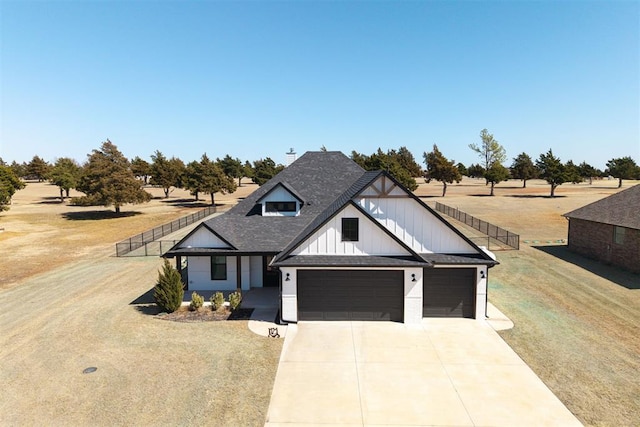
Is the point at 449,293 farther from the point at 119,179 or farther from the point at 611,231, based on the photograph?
the point at 119,179

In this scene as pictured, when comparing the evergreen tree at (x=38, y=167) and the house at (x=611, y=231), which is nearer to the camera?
the house at (x=611, y=231)

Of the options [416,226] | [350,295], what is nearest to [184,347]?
[350,295]

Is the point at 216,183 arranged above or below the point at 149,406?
above

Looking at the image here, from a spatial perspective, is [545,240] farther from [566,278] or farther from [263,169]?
[263,169]

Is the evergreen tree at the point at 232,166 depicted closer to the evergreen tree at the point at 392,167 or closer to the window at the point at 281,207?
the evergreen tree at the point at 392,167

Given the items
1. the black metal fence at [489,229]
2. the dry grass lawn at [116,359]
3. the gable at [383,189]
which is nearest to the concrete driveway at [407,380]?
the dry grass lawn at [116,359]

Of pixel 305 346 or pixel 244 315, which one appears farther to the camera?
pixel 244 315

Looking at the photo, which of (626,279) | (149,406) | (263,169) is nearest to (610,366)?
(626,279)
